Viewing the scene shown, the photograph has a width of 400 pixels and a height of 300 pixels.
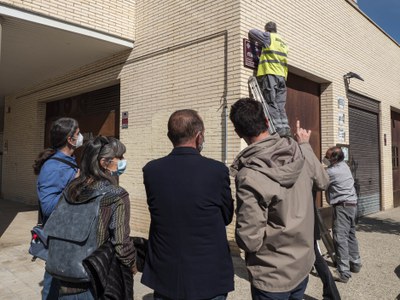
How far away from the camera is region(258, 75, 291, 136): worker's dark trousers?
19.1 ft

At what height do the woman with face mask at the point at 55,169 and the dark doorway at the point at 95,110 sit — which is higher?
the dark doorway at the point at 95,110

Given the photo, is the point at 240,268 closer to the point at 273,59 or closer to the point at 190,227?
the point at 273,59

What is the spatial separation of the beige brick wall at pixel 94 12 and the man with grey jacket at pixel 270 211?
6252mm

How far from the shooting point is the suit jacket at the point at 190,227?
1.96m

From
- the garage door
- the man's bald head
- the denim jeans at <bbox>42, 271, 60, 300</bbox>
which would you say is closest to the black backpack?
the man's bald head

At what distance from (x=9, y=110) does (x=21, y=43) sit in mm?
6454

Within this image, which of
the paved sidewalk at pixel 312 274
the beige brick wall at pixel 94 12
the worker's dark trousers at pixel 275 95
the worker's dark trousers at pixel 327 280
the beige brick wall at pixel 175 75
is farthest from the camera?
the beige brick wall at pixel 94 12

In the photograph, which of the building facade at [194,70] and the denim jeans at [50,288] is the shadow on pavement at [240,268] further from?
the denim jeans at [50,288]

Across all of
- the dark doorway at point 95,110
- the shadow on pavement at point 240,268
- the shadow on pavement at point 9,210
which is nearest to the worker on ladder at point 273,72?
the shadow on pavement at point 240,268

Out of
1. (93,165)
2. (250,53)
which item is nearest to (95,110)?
(250,53)

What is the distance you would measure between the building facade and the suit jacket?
3951mm

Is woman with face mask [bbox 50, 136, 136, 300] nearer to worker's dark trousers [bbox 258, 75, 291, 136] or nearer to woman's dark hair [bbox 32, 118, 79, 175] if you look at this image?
woman's dark hair [bbox 32, 118, 79, 175]

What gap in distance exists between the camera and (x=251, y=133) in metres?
2.30

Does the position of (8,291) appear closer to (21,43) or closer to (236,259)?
(236,259)
